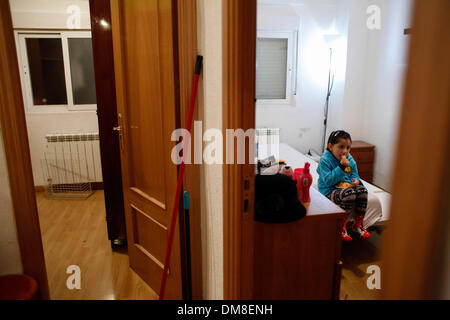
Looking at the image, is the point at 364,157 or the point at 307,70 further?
the point at 307,70

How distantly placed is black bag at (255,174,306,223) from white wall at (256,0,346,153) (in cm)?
287

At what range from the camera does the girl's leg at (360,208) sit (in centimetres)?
235

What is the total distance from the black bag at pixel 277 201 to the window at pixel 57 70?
10.5ft

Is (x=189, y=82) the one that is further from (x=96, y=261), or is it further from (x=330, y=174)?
(x=96, y=261)

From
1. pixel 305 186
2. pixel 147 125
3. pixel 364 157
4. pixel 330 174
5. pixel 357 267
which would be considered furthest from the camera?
pixel 364 157

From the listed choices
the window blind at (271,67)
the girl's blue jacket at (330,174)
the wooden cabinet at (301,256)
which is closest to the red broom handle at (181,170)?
the wooden cabinet at (301,256)

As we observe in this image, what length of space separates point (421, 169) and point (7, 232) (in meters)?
1.69

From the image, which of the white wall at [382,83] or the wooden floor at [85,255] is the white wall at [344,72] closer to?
the white wall at [382,83]

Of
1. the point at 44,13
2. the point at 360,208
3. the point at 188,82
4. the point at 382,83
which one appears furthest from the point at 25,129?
the point at 382,83

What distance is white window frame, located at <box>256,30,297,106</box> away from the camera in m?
4.11

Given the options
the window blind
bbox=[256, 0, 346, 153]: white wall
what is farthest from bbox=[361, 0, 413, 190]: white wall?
the window blind

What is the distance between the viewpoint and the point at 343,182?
244 centimetres
